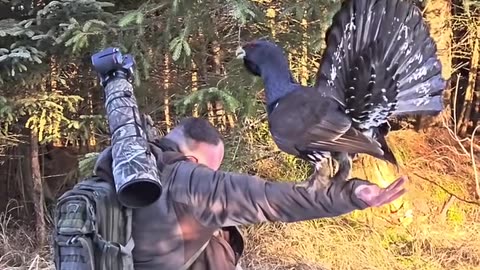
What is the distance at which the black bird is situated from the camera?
3.70 feet

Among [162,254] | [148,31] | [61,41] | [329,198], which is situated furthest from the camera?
[148,31]

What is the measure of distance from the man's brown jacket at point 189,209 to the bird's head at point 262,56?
0.65 feet

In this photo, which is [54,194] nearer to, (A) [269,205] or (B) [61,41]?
(B) [61,41]

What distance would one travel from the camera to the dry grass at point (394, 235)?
13.2ft

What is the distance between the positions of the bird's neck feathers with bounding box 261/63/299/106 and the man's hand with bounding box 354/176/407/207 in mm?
218

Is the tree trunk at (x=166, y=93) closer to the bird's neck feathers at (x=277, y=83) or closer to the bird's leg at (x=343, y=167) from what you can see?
the bird's neck feathers at (x=277, y=83)

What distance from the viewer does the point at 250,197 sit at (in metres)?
1.24

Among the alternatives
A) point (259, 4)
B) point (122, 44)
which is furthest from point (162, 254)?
point (259, 4)

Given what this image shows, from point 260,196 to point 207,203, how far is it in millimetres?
130

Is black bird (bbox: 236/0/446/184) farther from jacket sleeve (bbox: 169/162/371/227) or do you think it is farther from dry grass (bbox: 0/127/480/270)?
dry grass (bbox: 0/127/480/270)

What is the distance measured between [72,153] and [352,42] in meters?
3.95

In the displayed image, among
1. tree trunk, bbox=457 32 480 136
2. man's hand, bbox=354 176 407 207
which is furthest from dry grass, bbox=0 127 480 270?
man's hand, bbox=354 176 407 207

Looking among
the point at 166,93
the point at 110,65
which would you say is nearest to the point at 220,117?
the point at 166,93

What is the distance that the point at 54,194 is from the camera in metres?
4.75
